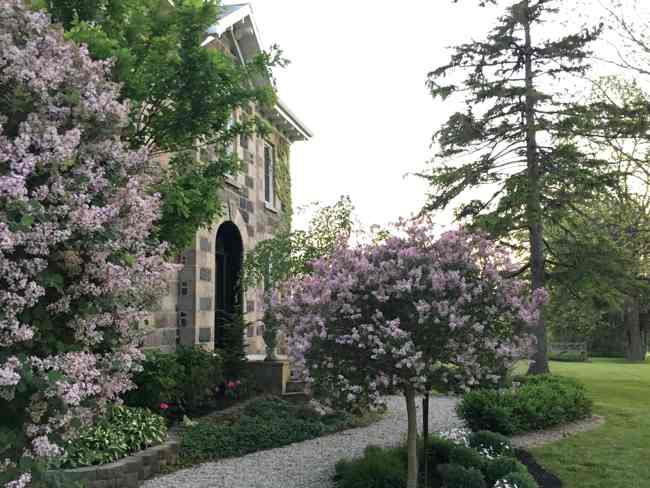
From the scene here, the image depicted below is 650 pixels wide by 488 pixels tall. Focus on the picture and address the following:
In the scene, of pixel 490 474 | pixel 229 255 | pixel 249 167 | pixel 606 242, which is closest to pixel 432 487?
pixel 490 474

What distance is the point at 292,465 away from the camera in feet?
26.6

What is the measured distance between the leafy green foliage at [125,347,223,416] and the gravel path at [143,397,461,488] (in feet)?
4.99

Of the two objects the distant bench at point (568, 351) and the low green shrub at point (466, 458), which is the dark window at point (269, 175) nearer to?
the low green shrub at point (466, 458)

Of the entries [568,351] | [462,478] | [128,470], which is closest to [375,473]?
[462,478]

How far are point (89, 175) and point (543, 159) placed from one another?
15.2 m

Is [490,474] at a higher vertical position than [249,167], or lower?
lower

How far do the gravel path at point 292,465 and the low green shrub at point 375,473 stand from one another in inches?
20.2

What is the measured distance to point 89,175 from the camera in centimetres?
365

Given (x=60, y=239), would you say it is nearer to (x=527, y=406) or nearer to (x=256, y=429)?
(x=256, y=429)

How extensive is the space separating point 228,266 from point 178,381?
231 inches

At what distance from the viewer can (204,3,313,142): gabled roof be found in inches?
561

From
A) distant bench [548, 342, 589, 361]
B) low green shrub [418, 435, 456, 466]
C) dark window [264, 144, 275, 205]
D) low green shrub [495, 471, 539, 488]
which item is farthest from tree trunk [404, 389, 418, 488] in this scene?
distant bench [548, 342, 589, 361]

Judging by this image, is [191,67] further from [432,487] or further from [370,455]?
[432,487]

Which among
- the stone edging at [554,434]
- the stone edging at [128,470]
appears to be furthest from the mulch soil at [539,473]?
the stone edging at [128,470]
